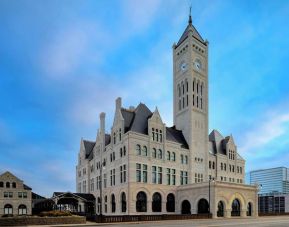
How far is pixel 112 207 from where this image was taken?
6206 cm

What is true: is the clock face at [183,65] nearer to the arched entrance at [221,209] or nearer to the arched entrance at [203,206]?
the arched entrance at [203,206]

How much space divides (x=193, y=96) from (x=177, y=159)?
49.0 ft

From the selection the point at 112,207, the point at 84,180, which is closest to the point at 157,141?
the point at 112,207

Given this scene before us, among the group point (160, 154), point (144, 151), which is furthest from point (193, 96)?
point (144, 151)

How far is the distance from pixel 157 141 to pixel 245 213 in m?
20.1

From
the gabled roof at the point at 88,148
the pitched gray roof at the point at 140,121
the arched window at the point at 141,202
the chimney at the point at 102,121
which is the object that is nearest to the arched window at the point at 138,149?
the pitched gray roof at the point at 140,121

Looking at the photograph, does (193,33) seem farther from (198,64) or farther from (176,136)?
(176,136)

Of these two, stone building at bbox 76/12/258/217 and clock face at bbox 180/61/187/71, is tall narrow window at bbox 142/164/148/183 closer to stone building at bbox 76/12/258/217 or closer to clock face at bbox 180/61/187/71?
stone building at bbox 76/12/258/217

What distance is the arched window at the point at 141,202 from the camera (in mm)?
55844

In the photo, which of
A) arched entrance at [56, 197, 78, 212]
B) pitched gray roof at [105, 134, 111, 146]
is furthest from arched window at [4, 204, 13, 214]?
pitched gray roof at [105, 134, 111, 146]

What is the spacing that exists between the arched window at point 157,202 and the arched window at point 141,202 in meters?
1.88

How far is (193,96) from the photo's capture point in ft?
226

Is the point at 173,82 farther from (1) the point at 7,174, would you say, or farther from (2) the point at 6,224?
(2) the point at 6,224

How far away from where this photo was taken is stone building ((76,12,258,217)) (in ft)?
182
